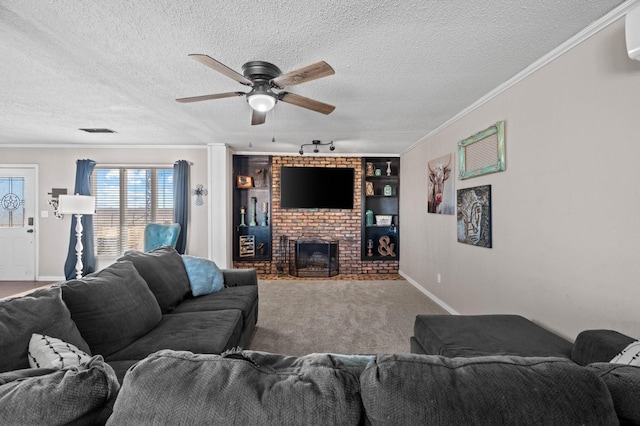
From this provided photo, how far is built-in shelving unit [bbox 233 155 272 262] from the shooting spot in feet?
19.2

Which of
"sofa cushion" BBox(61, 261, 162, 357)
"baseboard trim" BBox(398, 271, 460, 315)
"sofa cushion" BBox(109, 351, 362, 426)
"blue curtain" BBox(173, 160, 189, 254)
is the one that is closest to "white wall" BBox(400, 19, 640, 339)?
"baseboard trim" BBox(398, 271, 460, 315)

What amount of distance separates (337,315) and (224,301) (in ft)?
5.04

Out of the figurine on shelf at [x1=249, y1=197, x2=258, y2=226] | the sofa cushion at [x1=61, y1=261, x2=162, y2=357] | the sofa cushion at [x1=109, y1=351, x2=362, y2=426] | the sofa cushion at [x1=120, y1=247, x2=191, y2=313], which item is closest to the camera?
the sofa cushion at [x1=109, y1=351, x2=362, y2=426]

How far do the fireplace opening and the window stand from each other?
7.91ft

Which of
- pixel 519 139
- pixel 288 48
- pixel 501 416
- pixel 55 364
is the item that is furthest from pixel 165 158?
pixel 501 416

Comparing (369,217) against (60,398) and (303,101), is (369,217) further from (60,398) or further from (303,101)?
(60,398)

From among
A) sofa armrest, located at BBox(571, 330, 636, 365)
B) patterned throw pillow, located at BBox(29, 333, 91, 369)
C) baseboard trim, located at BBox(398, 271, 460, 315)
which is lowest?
baseboard trim, located at BBox(398, 271, 460, 315)

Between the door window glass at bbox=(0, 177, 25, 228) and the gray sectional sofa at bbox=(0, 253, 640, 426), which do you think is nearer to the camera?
the gray sectional sofa at bbox=(0, 253, 640, 426)

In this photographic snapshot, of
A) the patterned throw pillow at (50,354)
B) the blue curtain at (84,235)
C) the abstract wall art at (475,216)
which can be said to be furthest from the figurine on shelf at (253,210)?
the patterned throw pillow at (50,354)

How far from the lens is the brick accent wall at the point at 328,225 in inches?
232

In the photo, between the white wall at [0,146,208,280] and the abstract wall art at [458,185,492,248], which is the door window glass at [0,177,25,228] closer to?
the white wall at [0,146,208,280]

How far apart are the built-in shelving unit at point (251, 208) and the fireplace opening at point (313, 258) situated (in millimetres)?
543

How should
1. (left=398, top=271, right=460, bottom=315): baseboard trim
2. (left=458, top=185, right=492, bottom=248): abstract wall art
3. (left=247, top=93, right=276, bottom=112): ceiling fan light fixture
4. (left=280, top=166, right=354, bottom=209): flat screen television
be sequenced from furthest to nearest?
(left=280, top=166, right=354, bottom=209): flat screen television
(left=398, top=271, right=460, bottom=315): baseboard trim
(left=458, top=185, right=492, bottom=248): abstract wall art
(left=247, top=93, right=276, bottom=112): ceiling fan light fixture

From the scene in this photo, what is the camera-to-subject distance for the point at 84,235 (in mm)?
4969
